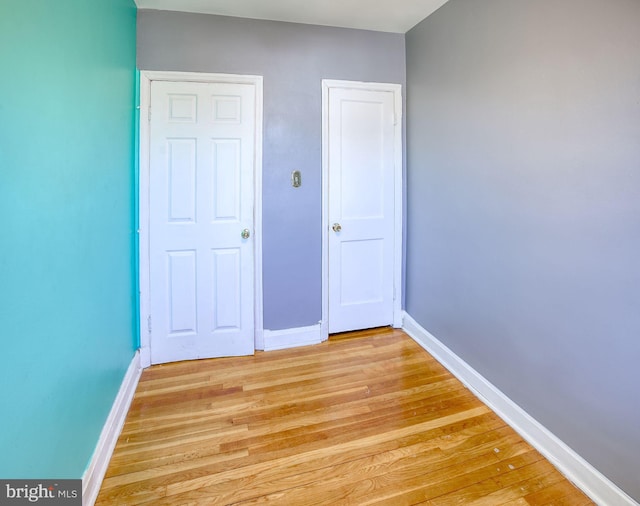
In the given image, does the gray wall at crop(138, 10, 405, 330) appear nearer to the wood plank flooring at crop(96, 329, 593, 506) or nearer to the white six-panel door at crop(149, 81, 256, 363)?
the white six-panel door at crop(149, 81, 256, 363)

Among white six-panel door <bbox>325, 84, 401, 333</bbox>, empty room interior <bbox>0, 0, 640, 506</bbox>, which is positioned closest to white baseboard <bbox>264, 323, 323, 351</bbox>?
empty room interior <bbox>0, 0, 640, 506</bbox>

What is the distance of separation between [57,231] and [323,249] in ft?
6.03

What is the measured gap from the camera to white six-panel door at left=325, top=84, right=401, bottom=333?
2695mm

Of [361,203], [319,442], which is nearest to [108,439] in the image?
[319,442]

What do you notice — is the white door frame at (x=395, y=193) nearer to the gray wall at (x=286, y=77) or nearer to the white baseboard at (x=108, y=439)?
the gray wall at (x=286, y=77)

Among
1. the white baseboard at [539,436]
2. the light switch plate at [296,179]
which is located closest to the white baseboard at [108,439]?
the light switch plate at [296,179]

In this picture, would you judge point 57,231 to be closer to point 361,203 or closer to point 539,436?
point 361,203

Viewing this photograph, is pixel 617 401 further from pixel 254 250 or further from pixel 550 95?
pixel 254 250

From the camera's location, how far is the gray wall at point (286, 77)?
2.31m

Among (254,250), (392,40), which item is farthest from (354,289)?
(392,40)

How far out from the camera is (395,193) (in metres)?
Result: 2.87

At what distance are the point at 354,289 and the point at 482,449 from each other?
4.86 ft

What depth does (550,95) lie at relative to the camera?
1561 millimetres

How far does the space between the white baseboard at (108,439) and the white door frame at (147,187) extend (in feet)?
1.15
